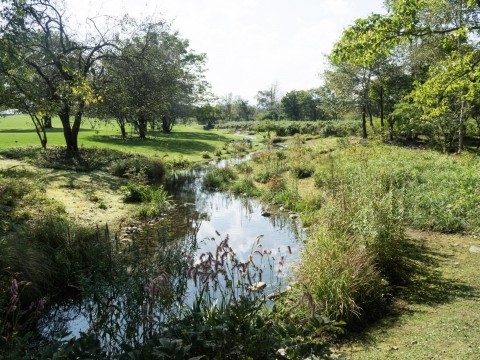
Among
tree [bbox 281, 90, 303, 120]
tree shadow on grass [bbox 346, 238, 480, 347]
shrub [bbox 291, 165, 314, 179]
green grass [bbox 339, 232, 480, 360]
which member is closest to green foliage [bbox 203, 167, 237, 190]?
shrub [bbox 291, 165, 314, 179]

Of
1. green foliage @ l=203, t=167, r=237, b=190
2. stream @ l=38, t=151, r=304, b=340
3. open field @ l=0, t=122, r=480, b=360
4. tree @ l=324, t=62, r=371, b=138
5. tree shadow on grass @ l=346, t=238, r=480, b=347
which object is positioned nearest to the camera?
open field @ l=0, t=122, r=480, b=360

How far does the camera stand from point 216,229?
39.0 feet

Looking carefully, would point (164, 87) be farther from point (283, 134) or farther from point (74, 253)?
point (283, 134)

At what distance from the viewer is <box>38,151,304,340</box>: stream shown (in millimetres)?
5824

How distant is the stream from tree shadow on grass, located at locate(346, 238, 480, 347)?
4.79 ft

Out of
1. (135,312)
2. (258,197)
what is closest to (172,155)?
(258,197)

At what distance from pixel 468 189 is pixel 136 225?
8.99m

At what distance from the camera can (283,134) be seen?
50.4m

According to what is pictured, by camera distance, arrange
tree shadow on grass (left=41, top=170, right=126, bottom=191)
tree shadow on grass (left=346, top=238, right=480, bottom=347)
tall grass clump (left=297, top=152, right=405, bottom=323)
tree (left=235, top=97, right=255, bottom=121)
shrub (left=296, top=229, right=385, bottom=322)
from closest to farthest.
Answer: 1. tree shadow on grass (left=346, top=238, right=480, bottom=347)
2. shrub (left=296, top=229, right=385, bottom=322)
3. tall grass clump (left=297, top=152, right=405, bottom=323)
4. tree shadow on grass (left=41, top=170, right=126, bottom=191)
5. tree (left=235, top=97, right=255, bottom=121)

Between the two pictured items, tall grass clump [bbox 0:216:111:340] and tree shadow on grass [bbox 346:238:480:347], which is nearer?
tree shadow on grass [bbox 346:238:480:347]

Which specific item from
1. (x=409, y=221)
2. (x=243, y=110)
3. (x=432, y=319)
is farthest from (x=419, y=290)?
(x=243, y=110)

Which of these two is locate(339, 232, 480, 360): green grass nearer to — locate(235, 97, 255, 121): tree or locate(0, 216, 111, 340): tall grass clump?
locate(0, 216, 111, 340): tall grass clump

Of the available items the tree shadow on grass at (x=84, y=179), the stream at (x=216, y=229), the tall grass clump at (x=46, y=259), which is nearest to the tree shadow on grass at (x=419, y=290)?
the stream at (x=216, y=229)

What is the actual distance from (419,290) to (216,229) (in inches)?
279
